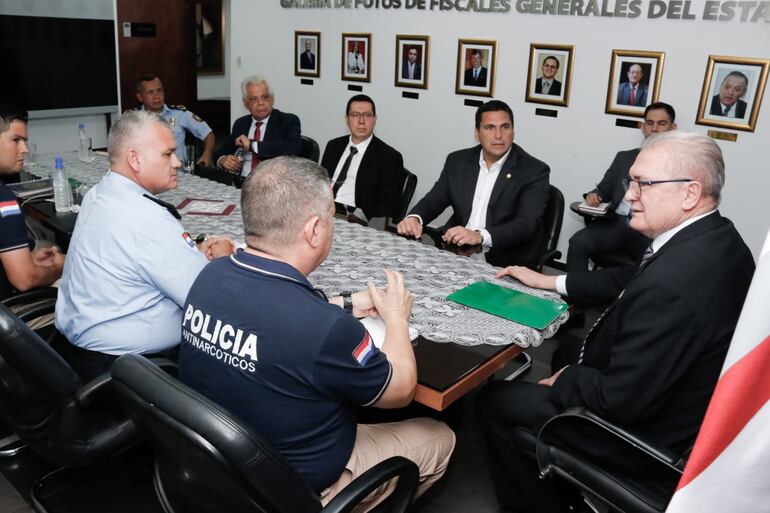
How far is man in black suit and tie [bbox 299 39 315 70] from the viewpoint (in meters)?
6.48

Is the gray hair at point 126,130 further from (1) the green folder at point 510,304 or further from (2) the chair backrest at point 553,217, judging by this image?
(2) the chair backrest at point 553,217

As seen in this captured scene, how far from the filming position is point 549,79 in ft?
16.2

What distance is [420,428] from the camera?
189cm

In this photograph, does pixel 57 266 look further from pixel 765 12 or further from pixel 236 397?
pixel 765 12

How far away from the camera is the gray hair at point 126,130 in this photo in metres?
2.16

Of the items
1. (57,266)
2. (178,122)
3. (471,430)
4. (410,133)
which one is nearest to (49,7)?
(178,122)

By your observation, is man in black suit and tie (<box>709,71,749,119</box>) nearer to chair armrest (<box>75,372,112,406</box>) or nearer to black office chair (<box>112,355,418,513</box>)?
black office chair (<box>112,355,418,513</box>)

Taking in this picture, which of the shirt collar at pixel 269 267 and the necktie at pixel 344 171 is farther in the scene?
the necktie at pixel 344 171

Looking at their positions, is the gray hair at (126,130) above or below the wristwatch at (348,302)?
above

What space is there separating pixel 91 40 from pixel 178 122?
9.79 ft

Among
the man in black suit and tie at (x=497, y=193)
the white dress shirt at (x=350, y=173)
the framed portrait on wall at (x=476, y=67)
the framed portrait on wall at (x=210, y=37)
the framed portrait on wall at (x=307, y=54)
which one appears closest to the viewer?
the man in black suit and tie at (x=497, y=193)

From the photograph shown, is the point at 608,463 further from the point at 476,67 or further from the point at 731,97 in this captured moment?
the point at 476,67

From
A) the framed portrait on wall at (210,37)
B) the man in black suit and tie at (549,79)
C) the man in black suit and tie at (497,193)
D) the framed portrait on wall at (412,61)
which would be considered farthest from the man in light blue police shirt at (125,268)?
the framed portrait on wall at (210,37)

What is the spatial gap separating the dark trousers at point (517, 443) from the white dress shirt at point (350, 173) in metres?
2.49
